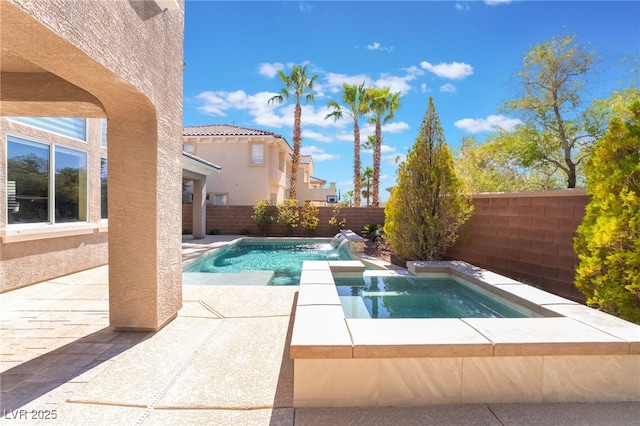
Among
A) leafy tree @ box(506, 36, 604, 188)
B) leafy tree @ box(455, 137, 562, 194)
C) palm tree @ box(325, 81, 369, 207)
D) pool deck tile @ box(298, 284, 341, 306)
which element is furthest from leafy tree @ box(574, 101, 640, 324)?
palm tree @ box(325, 81, 369, 207)

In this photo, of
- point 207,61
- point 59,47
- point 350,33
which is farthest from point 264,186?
point 59,47

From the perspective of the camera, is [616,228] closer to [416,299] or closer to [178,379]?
[416,299]

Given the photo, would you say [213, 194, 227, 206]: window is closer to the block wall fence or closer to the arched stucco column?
the block wall fence

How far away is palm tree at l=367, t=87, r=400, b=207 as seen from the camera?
72.8 ft

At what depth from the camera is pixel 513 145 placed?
15.2 m

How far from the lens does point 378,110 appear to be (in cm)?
2264

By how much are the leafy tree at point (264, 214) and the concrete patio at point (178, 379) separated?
1280 cm

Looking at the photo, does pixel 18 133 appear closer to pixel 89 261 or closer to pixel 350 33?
pixel 89 261

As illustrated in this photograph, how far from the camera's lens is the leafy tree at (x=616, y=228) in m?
4.00

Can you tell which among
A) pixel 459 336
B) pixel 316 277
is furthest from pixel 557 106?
pixel 459 336

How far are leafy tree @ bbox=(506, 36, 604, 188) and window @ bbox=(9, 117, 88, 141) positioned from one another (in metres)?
17.2

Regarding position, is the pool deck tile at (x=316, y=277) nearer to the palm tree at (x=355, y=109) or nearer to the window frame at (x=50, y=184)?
the window frame at (x=50, y=184)

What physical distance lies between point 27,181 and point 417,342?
26.9 feet

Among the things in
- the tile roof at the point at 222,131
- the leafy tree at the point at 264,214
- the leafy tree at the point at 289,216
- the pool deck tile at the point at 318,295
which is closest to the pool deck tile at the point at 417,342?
the pool deck tile at the point at 318,295
